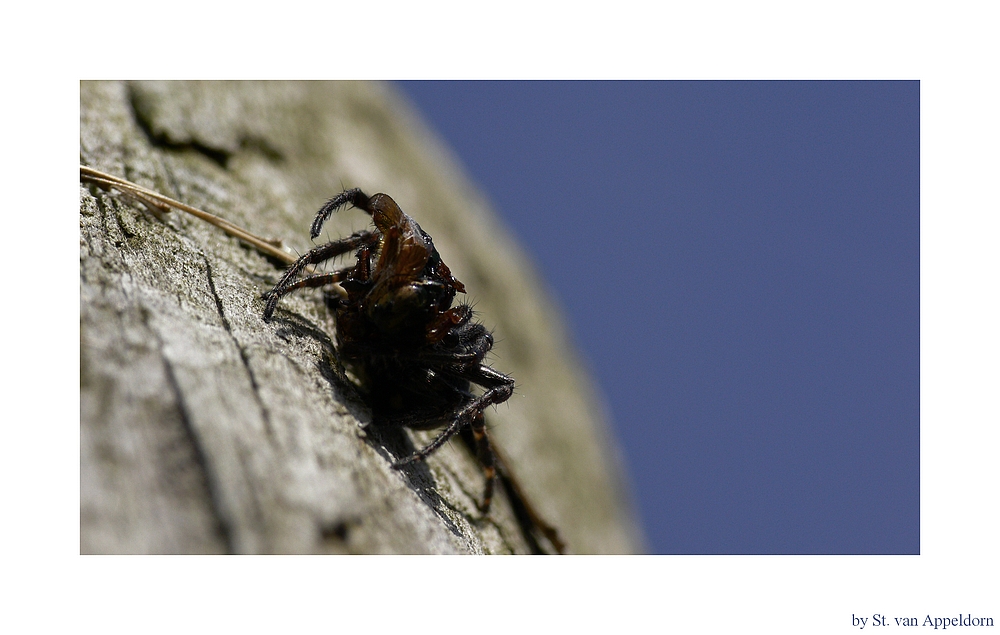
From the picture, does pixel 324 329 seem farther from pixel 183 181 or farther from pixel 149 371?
pixel 149 371

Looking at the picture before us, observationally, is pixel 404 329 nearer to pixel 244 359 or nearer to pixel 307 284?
pixel 307 284

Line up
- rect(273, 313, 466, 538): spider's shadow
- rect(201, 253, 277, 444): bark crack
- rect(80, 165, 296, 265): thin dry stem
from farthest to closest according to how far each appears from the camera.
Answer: rect(80, 165, 296, 265): thin dry stem → rect(273, 313, 466, 538): spider's shadow → rect(201, 253, 277, 444): bark crack

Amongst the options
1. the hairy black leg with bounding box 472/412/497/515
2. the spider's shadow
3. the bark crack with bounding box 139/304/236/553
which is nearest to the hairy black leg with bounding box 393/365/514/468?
the spider's shadow

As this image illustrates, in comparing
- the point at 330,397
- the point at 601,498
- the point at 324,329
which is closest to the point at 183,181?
the point at 324,329

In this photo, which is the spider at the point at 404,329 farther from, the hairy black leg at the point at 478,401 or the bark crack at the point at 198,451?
the bark crack at the point at 198,451

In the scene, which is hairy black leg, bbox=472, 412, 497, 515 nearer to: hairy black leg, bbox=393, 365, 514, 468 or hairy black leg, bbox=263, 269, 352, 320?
hairy black leg, bbox=393, 365, 514, 468

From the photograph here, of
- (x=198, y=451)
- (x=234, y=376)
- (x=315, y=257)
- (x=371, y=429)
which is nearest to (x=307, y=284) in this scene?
(x=315, y=257)

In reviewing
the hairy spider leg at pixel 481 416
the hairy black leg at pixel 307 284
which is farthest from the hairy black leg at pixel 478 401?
the hairy black leg at pixel 307 284
